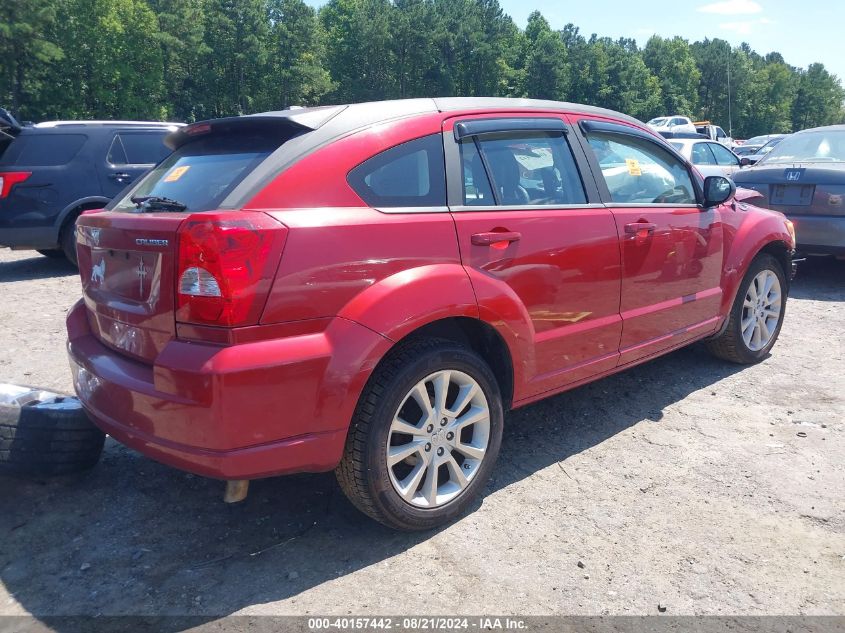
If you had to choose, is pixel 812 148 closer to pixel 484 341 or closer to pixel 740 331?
pixel 740 331

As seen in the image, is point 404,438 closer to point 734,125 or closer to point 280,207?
point 280,207

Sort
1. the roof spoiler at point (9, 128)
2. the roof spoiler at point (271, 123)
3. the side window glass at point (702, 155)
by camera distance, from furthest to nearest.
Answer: the side window glass at point (702, 155) → the roof spoiler at point (9, 128) → the roof spoiler at point (271, 123)

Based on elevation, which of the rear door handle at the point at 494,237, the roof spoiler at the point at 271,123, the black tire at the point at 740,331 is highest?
the roof spoiler at the point at 271,123

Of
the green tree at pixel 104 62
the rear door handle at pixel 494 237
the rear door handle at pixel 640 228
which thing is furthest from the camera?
the green tree at pixel 104 62

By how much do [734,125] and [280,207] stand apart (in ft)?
371

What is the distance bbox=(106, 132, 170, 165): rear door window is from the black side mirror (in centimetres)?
693

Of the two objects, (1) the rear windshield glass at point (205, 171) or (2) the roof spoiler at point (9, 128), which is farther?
(2) the roof spoiler at point (9, 128)

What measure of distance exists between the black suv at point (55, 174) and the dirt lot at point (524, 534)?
5.70 meters

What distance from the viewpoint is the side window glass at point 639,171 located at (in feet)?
12.8

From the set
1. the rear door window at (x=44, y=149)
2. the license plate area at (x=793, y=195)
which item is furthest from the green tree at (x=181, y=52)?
the license plate area at (x=793, y=195)

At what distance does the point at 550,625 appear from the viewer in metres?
2.46

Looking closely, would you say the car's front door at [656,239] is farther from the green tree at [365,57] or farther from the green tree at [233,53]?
the green tree at [365,57]

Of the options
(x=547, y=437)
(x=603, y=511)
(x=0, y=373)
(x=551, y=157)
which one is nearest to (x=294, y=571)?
(x=603, y=511)

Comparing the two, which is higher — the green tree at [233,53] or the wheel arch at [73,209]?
the green tree at [233,53]
